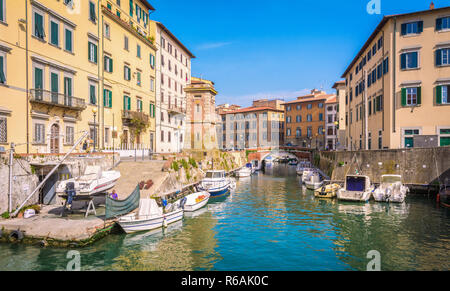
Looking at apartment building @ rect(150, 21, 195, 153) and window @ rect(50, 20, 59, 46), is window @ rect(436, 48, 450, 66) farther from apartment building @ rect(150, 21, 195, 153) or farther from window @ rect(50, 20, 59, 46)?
window @ rect(50, 20, 59, 46)

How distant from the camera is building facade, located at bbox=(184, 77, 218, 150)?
4503cm

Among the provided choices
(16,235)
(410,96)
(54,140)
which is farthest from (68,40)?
(410,96)

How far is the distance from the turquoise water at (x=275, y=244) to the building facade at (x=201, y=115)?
74.2ft

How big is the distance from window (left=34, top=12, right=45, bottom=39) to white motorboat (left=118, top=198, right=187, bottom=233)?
16.4 meters

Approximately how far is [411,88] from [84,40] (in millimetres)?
35685

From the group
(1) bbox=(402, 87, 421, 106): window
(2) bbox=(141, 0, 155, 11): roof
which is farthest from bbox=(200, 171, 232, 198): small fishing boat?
(2) bbox=(141, 0, 155, 11): roof

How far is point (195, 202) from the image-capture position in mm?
Answer: 24562

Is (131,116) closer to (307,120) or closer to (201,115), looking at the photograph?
(201,115)

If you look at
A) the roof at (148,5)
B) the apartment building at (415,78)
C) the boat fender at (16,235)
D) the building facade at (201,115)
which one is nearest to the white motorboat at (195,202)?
the boat fender at (16,235)

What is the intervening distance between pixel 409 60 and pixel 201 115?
93.1ft

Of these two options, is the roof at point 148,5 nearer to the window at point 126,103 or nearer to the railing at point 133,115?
the window at point 126,103

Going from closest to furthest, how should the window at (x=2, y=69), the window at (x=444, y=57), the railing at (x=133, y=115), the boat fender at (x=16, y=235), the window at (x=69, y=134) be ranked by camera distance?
the boat fender at (x=16, y=235)
the window at (x=2, y=69)
the window at (x=69, y=134)
the window at (x=444, y=57)
the railing at (x=133, y=115)

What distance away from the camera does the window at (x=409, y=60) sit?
32.6m
